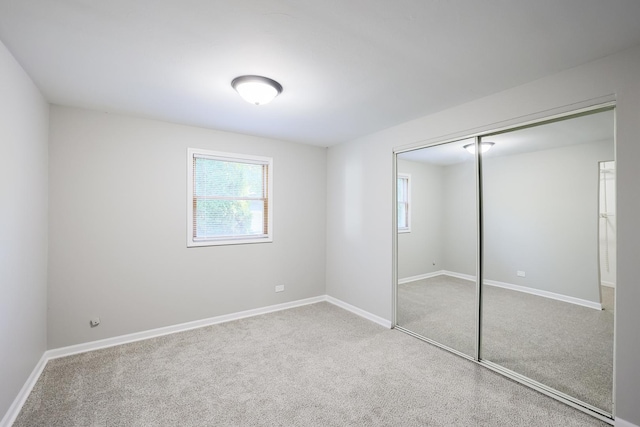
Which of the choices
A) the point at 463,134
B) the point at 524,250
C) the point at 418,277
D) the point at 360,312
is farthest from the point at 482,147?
the point at 360,312

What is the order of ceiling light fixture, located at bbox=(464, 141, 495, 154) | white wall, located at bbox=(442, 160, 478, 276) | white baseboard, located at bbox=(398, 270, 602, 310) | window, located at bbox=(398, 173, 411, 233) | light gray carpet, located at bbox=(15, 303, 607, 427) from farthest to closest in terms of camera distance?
window, located at bbox=(398, 173, 411, 233), white wall, located at bbox=(442, 160, 478, 276), ceiling light fixture, located at bbox=(464, 141, 495, 154), white baseboard, located at bbox=(398, 270, 602, 310), light gray carpet, located at bbox=(15, 303, 607, 427)

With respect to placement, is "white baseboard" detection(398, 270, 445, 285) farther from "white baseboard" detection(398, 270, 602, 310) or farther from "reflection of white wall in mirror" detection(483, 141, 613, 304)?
"reflection of white wall in mirror" detection(483, 141, 613, 304)

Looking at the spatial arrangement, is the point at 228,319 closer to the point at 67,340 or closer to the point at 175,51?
the point at 67,340

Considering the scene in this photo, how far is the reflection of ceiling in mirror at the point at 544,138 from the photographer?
6.78 ft

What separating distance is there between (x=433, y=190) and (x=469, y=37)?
69.9 inches

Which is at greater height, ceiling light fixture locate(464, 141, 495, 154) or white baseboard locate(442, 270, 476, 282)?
ceiling light fixture locate(464, 141, 495, 154)

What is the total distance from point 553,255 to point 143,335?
4224 mm

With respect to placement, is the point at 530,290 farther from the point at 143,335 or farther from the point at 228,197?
the point at 143,335

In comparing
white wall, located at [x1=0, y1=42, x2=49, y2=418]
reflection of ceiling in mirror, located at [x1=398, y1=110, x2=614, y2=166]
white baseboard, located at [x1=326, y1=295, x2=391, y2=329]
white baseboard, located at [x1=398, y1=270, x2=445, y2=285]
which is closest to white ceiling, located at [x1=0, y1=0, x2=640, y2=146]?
white wall, located at [x1=0, y1=42, x2=49, y2=418]

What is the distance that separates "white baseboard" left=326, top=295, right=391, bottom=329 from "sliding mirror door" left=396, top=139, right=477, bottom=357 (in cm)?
16

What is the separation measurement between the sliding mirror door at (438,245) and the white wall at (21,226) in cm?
349

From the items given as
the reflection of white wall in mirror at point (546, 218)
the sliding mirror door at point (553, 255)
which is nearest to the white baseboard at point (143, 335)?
the sliding mirror door at point (553, 255)

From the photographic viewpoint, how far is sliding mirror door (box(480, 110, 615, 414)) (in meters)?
2.11

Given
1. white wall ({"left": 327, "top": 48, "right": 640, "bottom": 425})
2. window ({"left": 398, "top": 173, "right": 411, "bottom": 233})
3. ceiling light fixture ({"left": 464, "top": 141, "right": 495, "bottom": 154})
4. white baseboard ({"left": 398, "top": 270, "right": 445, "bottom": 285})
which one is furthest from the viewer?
window ({"left": 398, "top": 173, "right": 411, "bottom": 233})
